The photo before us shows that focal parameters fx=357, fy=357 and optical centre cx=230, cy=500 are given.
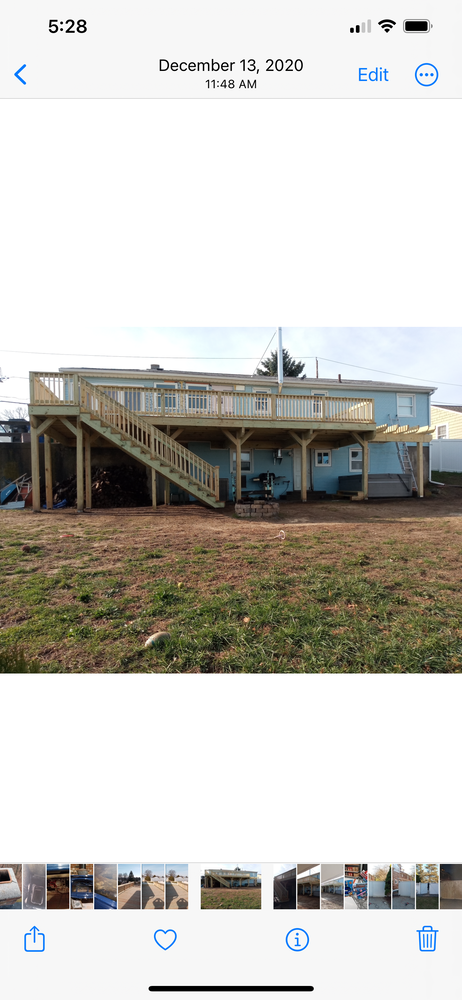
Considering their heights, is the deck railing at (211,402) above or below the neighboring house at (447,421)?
below

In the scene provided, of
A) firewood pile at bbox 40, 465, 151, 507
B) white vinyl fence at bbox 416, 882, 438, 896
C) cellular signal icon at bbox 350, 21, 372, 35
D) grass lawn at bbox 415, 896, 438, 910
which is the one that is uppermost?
cellular signal icon at bbox 350, 21, 372, 35

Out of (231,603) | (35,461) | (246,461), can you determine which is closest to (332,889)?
(231,603)

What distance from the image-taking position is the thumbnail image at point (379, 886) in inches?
41.9

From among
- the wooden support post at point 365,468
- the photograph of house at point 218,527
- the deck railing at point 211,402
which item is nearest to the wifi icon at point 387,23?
the photograph of house at point 218,527

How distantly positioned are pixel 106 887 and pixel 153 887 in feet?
0.45

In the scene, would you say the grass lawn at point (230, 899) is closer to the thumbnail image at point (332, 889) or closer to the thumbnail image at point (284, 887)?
the thumbnail image at point (284, 887)

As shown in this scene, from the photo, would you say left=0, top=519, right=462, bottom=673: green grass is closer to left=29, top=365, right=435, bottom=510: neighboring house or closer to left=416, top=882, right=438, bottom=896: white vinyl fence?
left=416, top=882, right=438, bottom=896: white vinyl fence

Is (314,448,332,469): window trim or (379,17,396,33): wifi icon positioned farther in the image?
(314,448,332,469): window trim

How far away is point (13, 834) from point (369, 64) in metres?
2.65

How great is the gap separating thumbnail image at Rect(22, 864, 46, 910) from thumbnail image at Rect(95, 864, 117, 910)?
0.49ft

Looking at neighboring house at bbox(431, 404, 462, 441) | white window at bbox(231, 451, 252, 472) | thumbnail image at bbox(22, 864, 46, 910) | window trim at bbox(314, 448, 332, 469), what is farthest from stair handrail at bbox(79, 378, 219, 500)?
neighboring house at bbox(431, 404, 462, 441)

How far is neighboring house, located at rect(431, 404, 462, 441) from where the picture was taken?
1980cm

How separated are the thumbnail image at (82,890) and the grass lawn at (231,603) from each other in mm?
849

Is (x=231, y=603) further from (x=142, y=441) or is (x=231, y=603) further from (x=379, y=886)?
(x=142, y=441)
